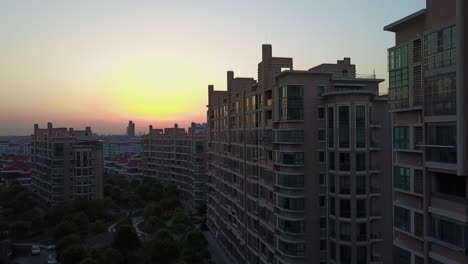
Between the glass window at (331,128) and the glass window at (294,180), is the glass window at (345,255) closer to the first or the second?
the glass window at (294,180)

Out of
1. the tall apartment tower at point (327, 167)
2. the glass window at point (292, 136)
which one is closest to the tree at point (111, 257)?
the tall apartment tower at point (327, 167)

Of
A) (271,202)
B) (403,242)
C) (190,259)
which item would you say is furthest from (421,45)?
(190,259)

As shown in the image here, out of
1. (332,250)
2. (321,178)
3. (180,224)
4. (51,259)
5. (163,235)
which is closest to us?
(332,250)

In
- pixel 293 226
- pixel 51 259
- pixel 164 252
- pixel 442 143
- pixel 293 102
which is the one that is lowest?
pixel 51 259

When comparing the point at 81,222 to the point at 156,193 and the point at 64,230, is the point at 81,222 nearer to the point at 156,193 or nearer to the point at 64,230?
the point at 64,230

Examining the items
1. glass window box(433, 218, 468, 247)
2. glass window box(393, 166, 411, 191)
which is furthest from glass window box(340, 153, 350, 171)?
glass window box(433, 218, 468, 247)

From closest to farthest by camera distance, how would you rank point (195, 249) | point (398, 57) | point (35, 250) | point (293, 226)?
point (398, 57) → point (293, 226) → point (195, 249) → point (35, 250)

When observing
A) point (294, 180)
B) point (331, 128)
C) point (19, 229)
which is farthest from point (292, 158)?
point (19, 229)
